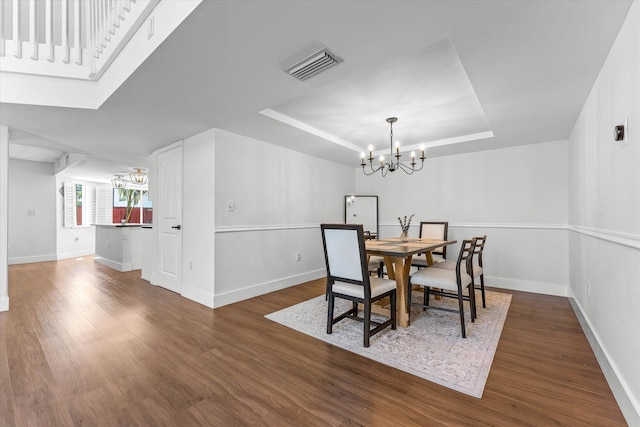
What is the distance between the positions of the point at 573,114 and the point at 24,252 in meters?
10.5

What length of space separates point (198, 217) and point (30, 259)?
20.0 feet

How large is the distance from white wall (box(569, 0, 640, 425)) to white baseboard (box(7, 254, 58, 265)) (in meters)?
9.91

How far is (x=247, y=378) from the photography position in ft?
6.16

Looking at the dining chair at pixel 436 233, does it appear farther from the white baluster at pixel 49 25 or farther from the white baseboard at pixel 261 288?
the white baluster at pixel 49 25

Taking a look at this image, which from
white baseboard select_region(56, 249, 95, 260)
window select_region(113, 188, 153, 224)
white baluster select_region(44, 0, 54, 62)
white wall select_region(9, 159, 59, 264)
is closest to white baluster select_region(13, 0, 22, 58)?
white baluster select_region(44, 0, 54, 62)

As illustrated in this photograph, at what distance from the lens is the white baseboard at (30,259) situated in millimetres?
6250

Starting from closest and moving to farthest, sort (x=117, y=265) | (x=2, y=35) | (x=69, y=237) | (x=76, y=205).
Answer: (x=2, y=35), (x=117, y=265), (x=69, y=237), (x=76, y=205)

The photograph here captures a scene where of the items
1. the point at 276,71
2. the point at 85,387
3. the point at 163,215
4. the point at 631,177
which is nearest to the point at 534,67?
→ the point at 631,177

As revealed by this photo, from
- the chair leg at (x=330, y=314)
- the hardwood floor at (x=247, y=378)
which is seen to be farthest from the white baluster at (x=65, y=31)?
the chair leg at (x=330, y=314)

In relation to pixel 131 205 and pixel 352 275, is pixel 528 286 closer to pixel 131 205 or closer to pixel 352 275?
pixel 352 275

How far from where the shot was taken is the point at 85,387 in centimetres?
178

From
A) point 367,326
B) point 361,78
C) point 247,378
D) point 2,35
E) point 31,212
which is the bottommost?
point 247,378

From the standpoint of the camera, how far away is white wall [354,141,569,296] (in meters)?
3.91

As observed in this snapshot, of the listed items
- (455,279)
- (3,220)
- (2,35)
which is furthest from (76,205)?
(455,279)
